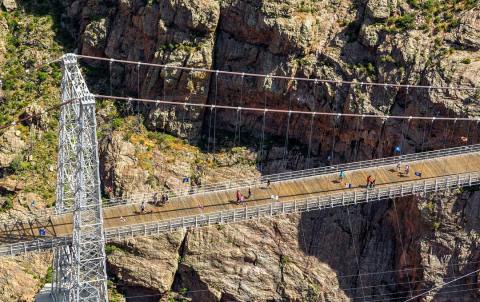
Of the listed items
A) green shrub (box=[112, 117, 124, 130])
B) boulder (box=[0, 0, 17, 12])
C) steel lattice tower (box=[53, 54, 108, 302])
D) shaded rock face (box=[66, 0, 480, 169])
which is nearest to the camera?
steel lattice tower (box=[53, 54, 108, 302])

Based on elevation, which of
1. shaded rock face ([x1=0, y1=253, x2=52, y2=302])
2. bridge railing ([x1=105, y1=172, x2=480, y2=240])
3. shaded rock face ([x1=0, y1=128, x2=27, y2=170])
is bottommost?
shaded rock face ([x1=0, y1=253, x2=52, y2=302])

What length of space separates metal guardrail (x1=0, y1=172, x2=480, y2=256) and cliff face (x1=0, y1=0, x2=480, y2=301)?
109 inches

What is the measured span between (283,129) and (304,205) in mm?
12658

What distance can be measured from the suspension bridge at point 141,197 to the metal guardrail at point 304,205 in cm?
7

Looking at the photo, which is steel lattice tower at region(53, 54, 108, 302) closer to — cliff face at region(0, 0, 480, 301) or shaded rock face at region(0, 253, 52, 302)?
shaded rock face at region(0, 253, 52, 302)

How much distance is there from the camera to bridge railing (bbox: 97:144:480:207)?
8362cm

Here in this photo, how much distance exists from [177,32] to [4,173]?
55.3 ft

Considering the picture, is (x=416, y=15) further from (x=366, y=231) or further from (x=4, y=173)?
(x=4, y=173)

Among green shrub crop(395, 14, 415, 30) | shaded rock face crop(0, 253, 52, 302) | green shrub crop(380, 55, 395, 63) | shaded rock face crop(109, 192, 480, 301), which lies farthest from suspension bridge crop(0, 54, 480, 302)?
green shrub crop(395, 14, 415, 30)

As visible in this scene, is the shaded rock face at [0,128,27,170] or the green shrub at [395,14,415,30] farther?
the shaded rock face at [0,128,27,170]

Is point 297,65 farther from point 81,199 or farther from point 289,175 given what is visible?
point 81,199

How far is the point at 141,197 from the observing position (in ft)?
282

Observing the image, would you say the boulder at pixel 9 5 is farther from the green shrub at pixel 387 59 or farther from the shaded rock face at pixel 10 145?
the green shrub at pixel 387 59

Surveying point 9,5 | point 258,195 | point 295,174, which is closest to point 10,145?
point 9,5
